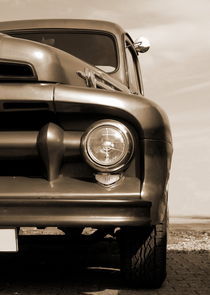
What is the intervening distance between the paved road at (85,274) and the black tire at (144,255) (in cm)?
8

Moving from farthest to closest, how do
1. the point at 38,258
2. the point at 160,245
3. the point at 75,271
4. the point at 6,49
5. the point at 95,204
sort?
the point at 38,258 → the point at 75,271 → the point at 160,245 → the point at 6,49 → the point at 95,204

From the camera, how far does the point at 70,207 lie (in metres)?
3.13

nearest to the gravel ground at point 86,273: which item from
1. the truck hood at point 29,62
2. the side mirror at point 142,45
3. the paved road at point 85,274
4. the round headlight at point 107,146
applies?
the paved road at point 85,274

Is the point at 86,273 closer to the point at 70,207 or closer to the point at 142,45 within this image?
the point at 70,207

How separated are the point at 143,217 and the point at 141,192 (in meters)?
0.13

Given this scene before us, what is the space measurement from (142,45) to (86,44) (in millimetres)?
656

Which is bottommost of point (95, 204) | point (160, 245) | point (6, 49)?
point (160, 245)

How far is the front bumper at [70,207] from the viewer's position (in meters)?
3.13

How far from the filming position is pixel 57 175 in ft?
10.6

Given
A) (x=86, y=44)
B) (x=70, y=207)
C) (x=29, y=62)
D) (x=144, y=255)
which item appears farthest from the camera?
(x=86, y=44)

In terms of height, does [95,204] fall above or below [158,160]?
below

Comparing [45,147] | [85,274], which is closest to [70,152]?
[45,147]

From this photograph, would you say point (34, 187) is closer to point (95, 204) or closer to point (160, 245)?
point (95, 204)

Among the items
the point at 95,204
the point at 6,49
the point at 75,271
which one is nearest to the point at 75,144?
the point at 95,204
